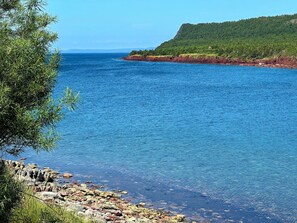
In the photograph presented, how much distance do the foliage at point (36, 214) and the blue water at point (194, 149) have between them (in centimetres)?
443

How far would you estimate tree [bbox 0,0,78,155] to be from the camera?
9.78 meters

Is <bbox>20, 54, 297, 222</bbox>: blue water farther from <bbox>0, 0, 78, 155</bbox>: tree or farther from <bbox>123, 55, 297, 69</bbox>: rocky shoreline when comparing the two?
<bbox>123, 55, 297, 69</bbox>: rocky shoreline

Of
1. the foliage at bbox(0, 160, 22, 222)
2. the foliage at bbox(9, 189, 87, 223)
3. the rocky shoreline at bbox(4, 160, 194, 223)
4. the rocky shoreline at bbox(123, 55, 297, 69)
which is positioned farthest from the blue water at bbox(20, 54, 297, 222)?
the rocky shoreline at bbox(123, 55, 297, 69)

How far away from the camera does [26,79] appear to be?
33.6 feet

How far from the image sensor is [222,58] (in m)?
161

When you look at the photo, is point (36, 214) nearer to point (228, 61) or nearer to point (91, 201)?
point (91, 201)

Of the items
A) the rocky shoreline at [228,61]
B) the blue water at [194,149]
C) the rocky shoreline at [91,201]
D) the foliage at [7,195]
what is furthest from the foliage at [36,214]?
the rocky shoreline at [228,61]

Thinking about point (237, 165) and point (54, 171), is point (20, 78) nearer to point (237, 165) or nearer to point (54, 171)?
point (54, 171)

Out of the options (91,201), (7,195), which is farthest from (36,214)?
(91,201)

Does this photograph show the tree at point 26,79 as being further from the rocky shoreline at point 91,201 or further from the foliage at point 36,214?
the rocky shoreline at point 91,201

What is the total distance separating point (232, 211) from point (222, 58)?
5699 inches

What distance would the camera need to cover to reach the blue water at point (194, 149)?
74.4 feet

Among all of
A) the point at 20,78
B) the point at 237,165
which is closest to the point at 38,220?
the point at 20,78

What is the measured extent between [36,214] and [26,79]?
14.8 ft
